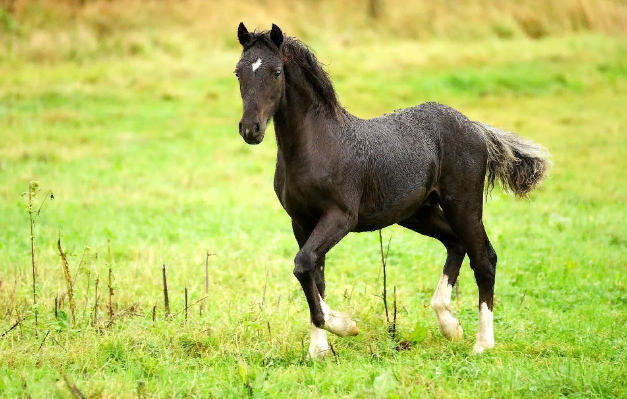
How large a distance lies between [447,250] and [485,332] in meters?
0.93

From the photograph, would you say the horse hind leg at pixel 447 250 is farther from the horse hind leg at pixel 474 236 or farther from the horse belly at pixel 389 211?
the horse belly at pixel 389 211

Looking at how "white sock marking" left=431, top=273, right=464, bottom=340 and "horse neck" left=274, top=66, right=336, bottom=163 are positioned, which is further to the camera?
"white sock marking" left=431, top=273, right=464, bottom=340

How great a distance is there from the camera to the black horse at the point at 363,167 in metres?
5.36

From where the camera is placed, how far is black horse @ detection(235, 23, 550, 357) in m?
5.36

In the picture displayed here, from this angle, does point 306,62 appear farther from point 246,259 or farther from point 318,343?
point 246,259

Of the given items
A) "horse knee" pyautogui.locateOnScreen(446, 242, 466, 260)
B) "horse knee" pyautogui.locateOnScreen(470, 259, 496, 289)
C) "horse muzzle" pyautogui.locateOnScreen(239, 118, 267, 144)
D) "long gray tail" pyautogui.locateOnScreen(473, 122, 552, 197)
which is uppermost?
"horse muzzle" pyautogui.locateOnScreen(239, 118, 267, 144)

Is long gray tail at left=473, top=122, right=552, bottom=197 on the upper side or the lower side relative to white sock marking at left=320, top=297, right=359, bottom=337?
upper

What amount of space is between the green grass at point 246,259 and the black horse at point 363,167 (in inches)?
21.8

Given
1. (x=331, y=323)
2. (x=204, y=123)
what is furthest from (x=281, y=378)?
(x=204, y=123)

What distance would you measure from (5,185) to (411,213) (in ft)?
28.7

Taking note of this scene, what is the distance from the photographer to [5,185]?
1234 centimetres

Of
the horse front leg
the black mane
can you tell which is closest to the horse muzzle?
the black mane

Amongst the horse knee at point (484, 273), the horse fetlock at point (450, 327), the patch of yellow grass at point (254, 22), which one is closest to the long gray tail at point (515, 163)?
the horse knee at point (484, 273)

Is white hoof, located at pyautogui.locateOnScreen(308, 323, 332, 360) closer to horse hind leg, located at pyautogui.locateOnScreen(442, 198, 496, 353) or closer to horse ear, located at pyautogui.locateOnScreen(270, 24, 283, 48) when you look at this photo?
horse hind leg, located at pyautogui.locateOnScreen(442, 198, 496, 353)
